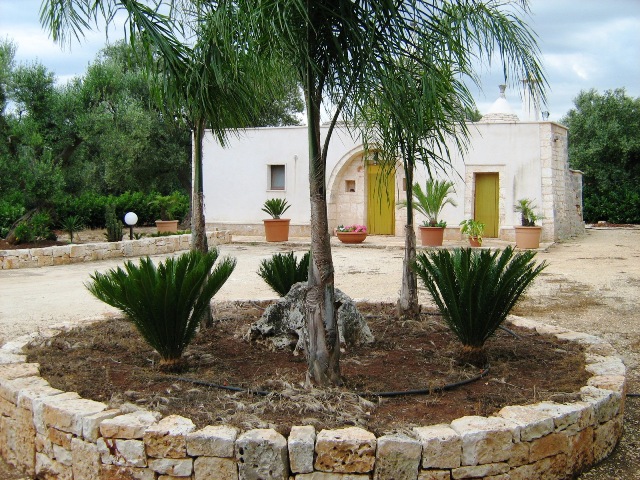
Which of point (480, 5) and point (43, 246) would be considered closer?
point (480, 5)

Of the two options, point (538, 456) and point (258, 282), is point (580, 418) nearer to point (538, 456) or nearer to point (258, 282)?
point (538, 456)

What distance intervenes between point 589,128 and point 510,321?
73.5ft

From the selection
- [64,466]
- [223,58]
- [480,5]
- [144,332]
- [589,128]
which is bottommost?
[64,466]

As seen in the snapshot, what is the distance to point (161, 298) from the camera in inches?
161

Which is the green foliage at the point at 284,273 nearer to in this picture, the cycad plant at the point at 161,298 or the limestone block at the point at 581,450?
the cycad plant at the point at 161,298

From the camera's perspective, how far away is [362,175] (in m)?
18.5

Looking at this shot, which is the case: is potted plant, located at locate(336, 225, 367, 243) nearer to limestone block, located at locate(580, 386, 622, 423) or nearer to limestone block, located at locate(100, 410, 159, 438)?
limestone block, located at locate(580, 386, 622, 423)

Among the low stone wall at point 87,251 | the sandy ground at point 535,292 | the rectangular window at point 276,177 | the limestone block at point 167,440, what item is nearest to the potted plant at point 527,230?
the sandy ground at point 535,292

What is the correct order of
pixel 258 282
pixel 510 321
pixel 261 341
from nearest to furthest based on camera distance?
1. pixel 261 341
2. pixel 510 321
3. pixel 258 282

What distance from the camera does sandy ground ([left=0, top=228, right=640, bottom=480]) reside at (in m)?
5.77

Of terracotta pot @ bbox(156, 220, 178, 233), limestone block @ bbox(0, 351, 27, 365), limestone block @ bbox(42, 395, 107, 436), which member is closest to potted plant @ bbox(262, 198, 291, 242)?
terracotta pot @ bbox(156, 220, 178, 233)

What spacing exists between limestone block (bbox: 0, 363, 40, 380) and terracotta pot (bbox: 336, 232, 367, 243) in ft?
40.7

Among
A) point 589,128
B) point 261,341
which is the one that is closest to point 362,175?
point 589,128

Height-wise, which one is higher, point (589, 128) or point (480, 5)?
point (589, 128)
